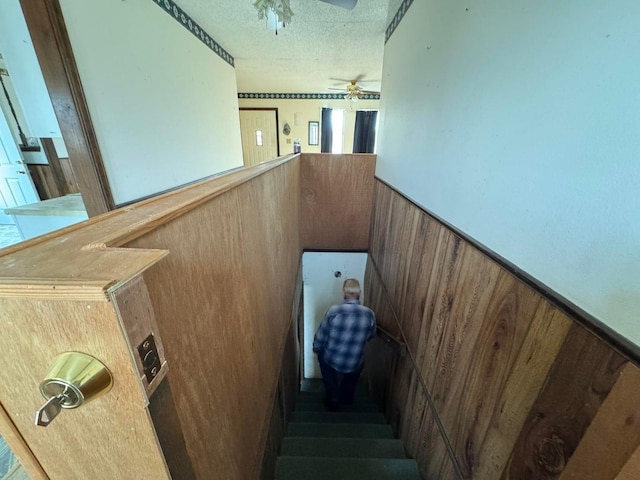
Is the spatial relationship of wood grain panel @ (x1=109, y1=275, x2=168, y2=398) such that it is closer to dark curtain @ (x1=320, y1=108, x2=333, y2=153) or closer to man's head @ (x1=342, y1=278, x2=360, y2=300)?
man's head @ (x1=342, y1=278, x2=360, y2=300)

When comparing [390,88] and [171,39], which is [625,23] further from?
[171,39]

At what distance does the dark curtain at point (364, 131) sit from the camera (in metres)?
6.41

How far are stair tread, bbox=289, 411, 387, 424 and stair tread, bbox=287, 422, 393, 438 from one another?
189mm

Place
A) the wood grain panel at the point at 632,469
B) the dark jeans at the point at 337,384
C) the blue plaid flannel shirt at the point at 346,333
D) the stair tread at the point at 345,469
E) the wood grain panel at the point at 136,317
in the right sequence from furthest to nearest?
→ the dark jeans at the point at 337,384 < the blue plaid flannel shirt at the point at 346,333 < the stair tread at the point at 345,469 < the wood grain panel at the point at 632,469 < the wood grain panel at the point at 136,317

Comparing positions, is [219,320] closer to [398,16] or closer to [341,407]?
[341,407]

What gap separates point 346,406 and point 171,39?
12.1ft

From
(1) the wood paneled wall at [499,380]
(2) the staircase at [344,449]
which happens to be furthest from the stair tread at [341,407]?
(1) the wood paneled wall at [499,380]

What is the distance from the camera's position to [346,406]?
2521 millimetres

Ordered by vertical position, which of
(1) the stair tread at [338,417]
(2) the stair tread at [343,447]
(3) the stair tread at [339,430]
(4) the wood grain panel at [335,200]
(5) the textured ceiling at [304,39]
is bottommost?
(1) the stair tread at [338,417]

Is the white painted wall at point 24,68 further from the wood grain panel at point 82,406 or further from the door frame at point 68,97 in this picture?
the wood grain panel at point 82,406

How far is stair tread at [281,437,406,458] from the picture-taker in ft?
5.49

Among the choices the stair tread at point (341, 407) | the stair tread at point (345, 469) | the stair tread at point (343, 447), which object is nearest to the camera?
the stair tread at point (345, 469)

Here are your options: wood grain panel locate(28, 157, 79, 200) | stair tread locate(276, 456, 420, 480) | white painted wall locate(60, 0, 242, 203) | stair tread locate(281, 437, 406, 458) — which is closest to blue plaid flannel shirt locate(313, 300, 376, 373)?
stair tread locate(281, 437, 406, 458)

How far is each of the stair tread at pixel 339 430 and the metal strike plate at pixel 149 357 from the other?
81.7 inches
